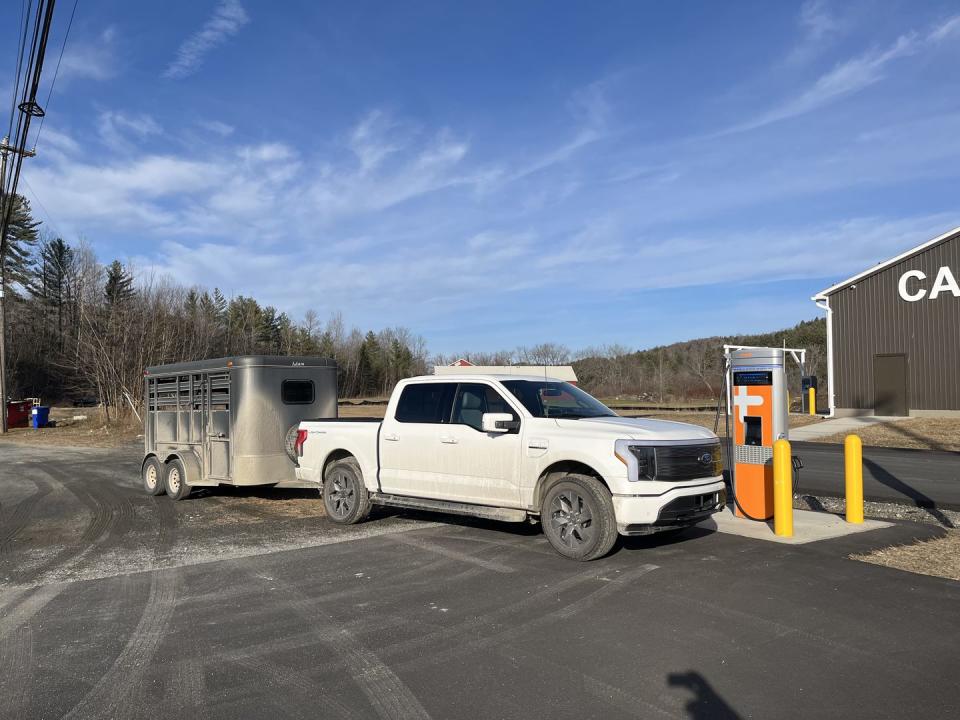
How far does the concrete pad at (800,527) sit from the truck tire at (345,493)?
14.2 feet

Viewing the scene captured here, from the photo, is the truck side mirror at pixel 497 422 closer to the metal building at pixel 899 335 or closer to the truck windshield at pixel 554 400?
the truck windshield at pixel 554 400

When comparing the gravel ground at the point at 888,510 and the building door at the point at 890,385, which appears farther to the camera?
the building door at the point at 890,385

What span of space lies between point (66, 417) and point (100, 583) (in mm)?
42181

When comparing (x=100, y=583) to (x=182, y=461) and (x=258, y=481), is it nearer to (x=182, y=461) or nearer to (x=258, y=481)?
(x=258, y=481)

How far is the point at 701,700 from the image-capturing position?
429cm

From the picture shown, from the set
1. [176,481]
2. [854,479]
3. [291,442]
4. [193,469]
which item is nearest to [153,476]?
[176,481]

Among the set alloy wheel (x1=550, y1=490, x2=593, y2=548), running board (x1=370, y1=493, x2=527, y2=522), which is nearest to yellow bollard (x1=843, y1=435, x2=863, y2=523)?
alloy wheel (x1=550, y1=490, x2=593, y2=548)

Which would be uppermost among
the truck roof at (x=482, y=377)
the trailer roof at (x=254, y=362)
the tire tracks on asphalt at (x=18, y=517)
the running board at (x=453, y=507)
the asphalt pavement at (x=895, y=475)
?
the trailer roof at (x=254, y=362)

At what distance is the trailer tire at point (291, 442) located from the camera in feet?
38.5

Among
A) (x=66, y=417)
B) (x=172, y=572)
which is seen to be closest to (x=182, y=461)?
(x=172, y=572)

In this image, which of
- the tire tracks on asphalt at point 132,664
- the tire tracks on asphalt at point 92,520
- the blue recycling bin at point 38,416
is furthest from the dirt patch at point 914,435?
the blue recycling bin at point 38,416

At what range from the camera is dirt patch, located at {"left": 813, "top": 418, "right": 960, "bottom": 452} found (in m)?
20.5

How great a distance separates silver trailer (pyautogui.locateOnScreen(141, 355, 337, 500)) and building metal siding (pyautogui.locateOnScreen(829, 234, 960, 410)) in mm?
24199

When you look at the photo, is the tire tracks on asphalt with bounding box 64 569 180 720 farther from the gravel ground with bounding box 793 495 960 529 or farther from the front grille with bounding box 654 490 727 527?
the gravel ground with bounding box 793 495 960 529
